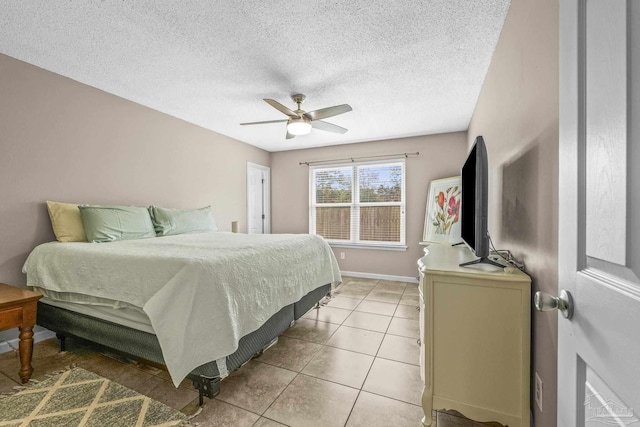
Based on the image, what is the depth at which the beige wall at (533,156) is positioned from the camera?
1.10 m

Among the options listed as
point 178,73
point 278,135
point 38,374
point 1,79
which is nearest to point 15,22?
point 1,79

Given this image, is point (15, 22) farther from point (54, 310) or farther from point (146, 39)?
point (54, 310)

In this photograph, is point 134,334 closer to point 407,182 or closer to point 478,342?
point 478,342

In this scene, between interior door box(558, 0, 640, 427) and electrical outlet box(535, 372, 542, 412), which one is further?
electrical outlet box(535, 372, 542, 412)

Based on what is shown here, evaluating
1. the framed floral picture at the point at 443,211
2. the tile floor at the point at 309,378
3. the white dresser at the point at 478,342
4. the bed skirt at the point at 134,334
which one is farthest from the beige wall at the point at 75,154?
the framed floral picture at the point at 443,211

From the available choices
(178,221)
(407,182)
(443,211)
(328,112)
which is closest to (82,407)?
(178,221)

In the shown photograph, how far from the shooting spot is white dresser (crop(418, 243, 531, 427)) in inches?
49.2

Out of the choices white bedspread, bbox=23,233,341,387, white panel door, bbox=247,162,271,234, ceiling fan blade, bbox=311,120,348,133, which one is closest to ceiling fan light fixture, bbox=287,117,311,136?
ceiling fan blade, bbox=311,120,348,133

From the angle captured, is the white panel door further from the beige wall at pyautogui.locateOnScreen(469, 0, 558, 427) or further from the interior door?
the interior door

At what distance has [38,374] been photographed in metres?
1.86

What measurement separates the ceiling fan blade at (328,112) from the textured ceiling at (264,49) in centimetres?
27

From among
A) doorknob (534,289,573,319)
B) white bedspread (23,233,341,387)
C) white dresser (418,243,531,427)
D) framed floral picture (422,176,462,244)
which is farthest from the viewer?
framed floral picture (422,176,462,244)

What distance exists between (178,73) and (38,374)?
2.61 metres

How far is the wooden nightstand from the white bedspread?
22 centimetres
